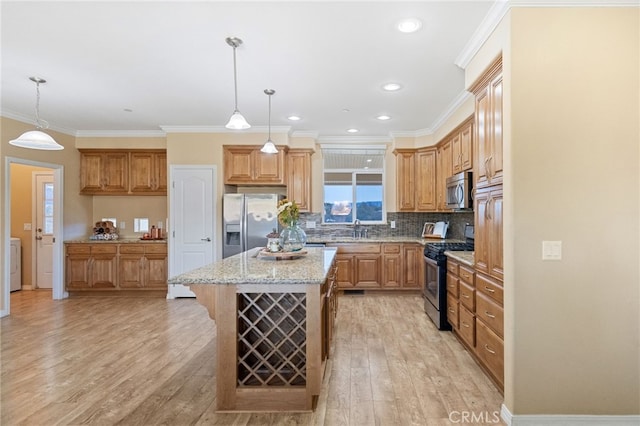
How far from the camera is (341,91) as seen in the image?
3736mm

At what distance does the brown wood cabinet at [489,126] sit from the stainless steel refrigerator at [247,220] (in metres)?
3.05

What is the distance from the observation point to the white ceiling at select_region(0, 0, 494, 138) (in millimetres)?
→ 2287

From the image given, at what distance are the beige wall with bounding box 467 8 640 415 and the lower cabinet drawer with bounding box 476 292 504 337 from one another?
0.30m

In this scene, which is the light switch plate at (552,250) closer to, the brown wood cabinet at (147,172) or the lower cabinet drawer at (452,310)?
the lower cabinet drawer at (452,310)

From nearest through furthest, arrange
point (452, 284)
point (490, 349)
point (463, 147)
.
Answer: point (490, 349)
point (452, 284)
point (463, 147)

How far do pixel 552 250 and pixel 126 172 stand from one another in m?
5.79

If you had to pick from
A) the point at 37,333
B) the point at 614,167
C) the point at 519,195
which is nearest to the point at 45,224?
the point at 37,333

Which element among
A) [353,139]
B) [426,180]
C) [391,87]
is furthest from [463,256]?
[353,139]

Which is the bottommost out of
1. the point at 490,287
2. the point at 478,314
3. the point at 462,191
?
the point at 478,314

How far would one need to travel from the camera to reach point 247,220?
16.5 feet

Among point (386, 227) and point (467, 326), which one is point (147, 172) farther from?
point (467, 326)

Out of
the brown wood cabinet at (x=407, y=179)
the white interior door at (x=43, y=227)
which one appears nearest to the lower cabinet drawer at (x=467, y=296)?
the brown wood cabinet at (x=407, y=179)

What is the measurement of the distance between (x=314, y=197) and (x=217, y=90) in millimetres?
2694

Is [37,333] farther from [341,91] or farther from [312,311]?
[341,91]
